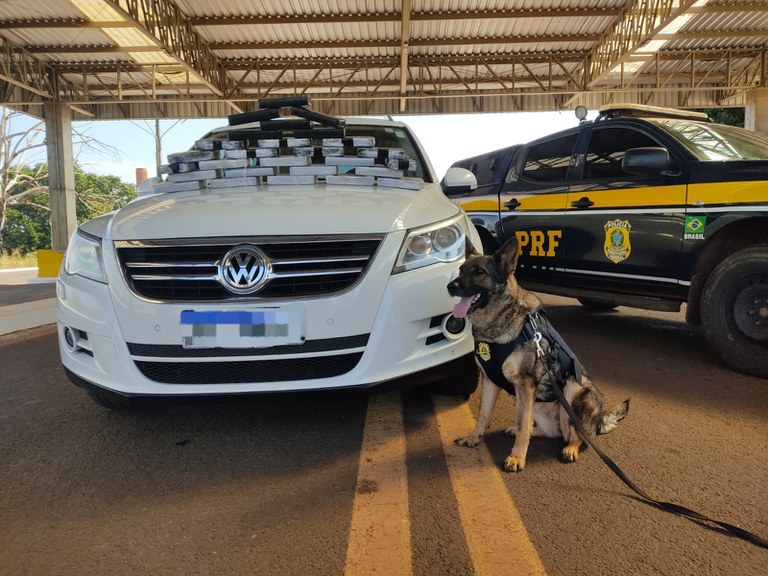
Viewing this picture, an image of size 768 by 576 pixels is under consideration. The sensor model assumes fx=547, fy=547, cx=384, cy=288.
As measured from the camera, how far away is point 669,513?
6.25ft

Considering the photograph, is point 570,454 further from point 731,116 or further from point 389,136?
point 731,116

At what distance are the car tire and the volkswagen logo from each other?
3.78ft

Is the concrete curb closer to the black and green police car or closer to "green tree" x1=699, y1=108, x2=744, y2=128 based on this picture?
the black and green police car

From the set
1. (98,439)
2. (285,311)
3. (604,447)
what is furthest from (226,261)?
(604,447)

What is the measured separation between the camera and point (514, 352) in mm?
2299

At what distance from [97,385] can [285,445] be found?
87cm

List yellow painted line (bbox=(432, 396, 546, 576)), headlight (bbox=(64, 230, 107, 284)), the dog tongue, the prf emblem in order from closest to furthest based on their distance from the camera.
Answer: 1. yellow painted line (bbox=(432, 396, 546, 576))
2. the dog tongue
3. headlight (bbox=(64, 230, 107, 284))
4. the prf emblem

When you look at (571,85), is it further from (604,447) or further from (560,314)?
(604,447)

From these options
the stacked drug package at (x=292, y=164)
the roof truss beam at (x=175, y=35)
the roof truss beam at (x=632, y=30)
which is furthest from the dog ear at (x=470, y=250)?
the roof truss beam at (x=632, y=30)

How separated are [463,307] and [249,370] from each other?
3.13ft

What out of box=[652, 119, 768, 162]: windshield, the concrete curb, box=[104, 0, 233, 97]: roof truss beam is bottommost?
the concrete curb

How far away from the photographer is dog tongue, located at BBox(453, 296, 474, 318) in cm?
235

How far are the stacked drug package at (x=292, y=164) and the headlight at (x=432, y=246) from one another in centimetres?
60

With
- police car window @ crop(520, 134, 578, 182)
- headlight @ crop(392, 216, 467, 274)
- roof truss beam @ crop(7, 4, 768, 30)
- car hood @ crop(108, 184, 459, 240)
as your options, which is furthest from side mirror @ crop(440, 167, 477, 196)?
roof truss beam @ crop(7, 4, 768, 30)
